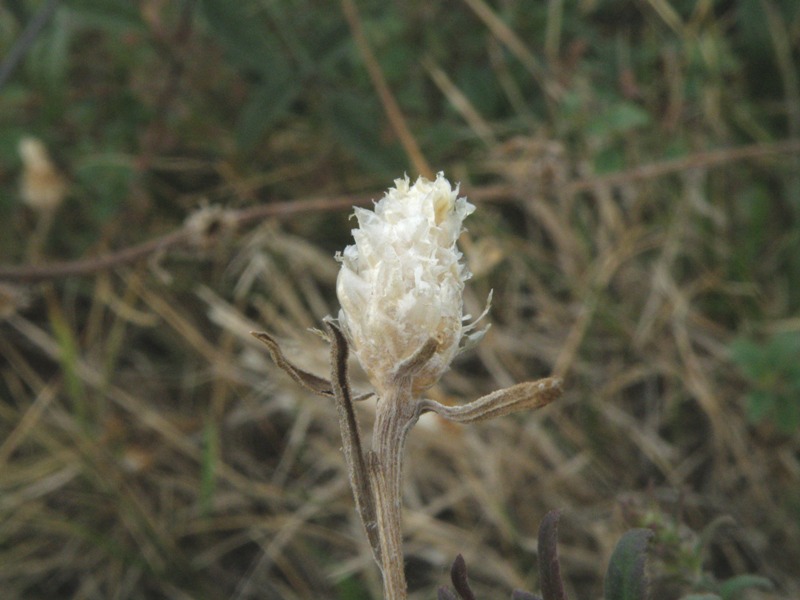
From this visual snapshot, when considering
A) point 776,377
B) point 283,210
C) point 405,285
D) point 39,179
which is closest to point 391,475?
point 405,285

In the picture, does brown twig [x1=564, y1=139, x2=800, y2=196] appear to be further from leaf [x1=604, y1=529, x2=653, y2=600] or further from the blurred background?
leaf [x1=604, y1=529, x2=653, y2=600]

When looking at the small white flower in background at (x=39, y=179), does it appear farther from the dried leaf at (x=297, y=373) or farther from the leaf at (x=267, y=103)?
the dried leaf at (x=297, y=373)

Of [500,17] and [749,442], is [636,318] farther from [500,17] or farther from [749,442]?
[500,17]

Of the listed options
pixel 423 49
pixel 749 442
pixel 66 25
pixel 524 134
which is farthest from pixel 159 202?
pixel 749 442

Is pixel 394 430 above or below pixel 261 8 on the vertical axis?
below

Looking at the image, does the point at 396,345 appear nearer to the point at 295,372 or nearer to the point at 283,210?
the point at 295,372

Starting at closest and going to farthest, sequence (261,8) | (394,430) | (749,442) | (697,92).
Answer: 1. (394,430)
2. (749,442)
3. (261,8)
4. (697,92)

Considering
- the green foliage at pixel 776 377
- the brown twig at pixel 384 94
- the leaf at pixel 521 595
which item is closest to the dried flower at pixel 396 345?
the leaf at pixel 521 595
